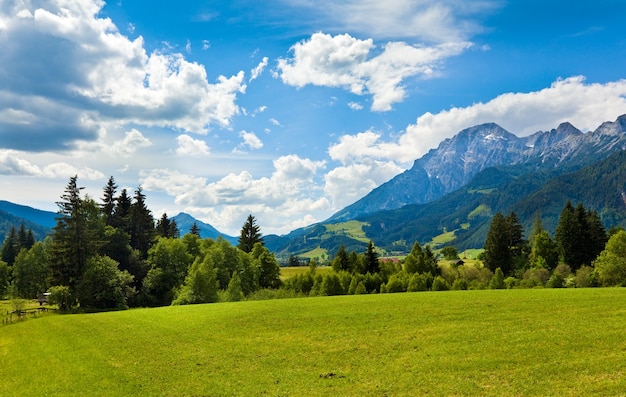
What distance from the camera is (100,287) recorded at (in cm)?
7625

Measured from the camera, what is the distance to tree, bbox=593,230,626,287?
76062 millimetres

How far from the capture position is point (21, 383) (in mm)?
31000

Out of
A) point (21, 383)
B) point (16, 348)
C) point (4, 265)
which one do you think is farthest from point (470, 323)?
point (4, 265)

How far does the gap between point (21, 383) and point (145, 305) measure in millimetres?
61168

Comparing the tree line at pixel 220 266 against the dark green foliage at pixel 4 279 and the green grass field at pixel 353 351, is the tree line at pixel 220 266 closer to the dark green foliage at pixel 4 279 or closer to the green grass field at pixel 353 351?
the dark green foliage at pixel 4 279

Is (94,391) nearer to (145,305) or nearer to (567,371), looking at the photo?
(567,371)

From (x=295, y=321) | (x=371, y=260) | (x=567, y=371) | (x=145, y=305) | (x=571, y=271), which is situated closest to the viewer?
(x=567, y=371)

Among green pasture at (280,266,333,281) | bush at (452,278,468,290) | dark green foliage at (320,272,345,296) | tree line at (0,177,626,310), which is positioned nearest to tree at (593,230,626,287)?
tree line at (0,177,626,310)

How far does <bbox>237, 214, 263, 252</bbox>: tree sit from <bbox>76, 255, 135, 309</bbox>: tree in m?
59.6

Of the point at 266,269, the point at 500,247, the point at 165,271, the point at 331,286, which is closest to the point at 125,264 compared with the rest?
the point at 165,271

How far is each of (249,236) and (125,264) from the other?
48261mm

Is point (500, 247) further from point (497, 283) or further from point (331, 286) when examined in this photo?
point (331, 286)

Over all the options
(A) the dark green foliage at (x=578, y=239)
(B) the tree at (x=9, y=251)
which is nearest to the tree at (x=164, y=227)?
(B) the tree at (x=9, y=251)

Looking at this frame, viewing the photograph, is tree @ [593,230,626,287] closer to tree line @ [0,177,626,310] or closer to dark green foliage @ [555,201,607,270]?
tree line @ [0,177,626,310]
